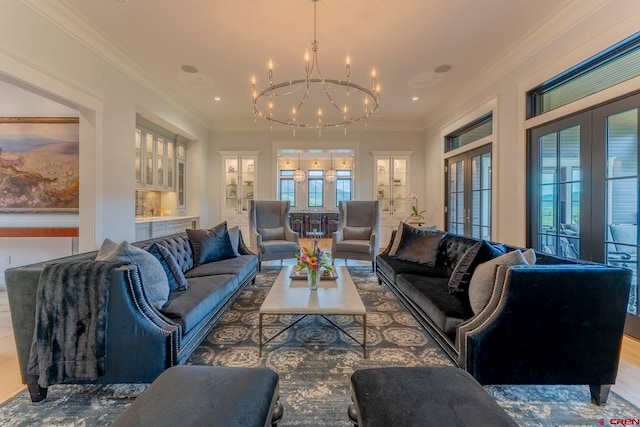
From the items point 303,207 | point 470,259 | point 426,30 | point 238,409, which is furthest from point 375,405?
point 303,207

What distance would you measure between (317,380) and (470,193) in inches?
174

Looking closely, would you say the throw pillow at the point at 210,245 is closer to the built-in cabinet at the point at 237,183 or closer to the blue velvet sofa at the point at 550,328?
the blue velvet sofa at the point at 550,328

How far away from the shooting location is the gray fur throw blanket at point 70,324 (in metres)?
1.57

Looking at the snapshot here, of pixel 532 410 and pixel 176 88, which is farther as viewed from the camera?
pixel 176 88

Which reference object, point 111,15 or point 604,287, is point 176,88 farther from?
point 604,287

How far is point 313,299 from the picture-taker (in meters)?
2.32

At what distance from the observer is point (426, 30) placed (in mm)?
3227

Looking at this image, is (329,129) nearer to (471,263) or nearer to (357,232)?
(357,232)

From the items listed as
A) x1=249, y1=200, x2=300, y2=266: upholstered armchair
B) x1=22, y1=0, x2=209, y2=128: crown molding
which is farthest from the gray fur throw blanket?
x1=249, y1=200, x2=300, y2=266: upholstered armchair

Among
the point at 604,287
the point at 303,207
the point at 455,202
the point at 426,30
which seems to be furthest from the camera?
the point at 303,207

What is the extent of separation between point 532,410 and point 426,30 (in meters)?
3.61

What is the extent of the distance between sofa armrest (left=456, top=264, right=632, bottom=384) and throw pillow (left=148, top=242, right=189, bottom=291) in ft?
7.10

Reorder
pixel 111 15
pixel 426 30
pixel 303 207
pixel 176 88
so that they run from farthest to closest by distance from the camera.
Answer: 1. pixel 303 207
2. pixel 176 88
3. pixel 426 30
4. pixel 111 15

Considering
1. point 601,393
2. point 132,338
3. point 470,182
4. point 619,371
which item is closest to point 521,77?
point 470,182
